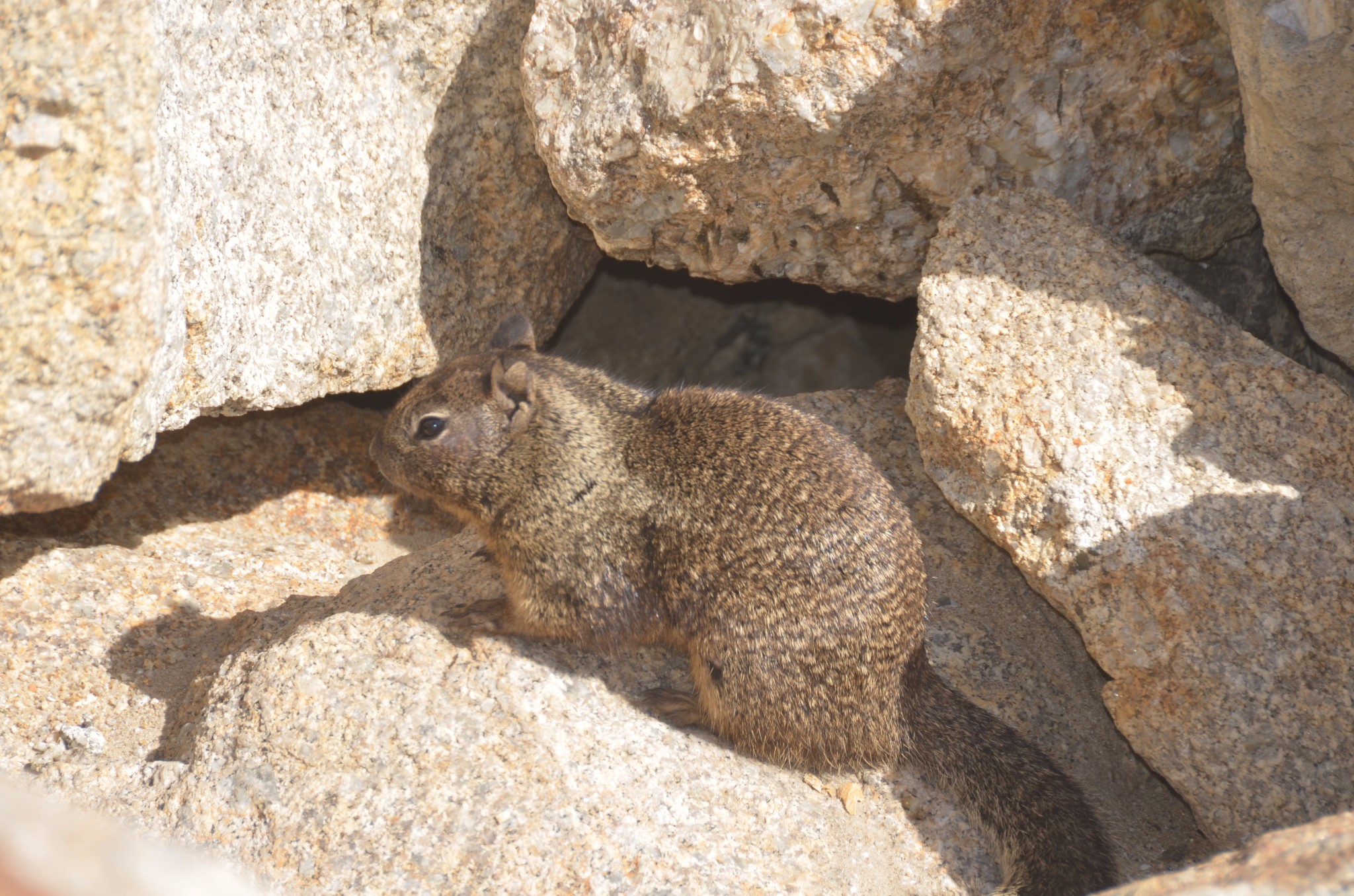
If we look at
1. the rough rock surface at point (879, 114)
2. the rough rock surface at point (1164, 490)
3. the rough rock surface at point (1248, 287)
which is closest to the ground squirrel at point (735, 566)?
the rough rock surface at point (1164, 490)

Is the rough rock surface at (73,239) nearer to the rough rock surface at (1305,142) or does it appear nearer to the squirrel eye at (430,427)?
the squirrel eye at (430,427)

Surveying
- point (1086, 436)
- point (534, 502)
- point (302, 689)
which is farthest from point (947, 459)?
point (302, 689)

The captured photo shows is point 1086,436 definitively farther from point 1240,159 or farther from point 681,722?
point 681,722

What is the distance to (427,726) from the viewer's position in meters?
3.66

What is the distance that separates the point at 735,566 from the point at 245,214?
235cm

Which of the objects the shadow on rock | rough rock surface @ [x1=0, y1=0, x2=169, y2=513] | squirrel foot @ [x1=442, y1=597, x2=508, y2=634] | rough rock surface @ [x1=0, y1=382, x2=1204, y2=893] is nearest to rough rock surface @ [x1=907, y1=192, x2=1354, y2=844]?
rough rock surface @ [x1=0, y1=382, x2=1204, y2=893]

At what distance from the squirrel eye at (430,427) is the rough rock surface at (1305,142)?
10.5 feet

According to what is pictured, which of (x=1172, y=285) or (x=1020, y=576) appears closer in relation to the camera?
(x=1172, y=285)

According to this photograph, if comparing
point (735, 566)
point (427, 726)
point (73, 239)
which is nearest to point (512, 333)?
point (735, 566)

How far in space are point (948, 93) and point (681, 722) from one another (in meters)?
2.70

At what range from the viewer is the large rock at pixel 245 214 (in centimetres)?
302

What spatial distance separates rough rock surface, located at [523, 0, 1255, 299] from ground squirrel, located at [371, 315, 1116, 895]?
3.10ft

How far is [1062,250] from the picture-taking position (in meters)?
4.26

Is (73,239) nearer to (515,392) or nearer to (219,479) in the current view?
(515,392)
